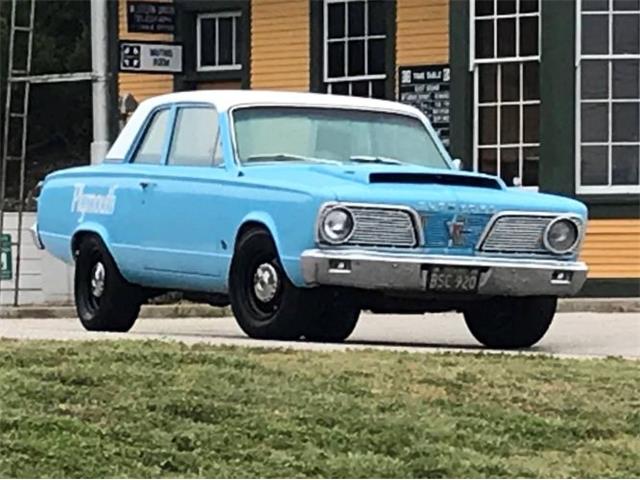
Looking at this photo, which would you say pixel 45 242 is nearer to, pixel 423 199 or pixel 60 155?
pixel 423 199

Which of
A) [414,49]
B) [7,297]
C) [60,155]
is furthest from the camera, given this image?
[60,155]

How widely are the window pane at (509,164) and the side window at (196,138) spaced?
7.88 metres

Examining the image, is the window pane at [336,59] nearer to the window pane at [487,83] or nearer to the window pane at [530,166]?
the window pane at [487,83]

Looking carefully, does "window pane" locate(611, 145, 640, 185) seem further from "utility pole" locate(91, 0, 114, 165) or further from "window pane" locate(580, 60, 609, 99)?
"utility pole" locate(91, 0, 114, 165)

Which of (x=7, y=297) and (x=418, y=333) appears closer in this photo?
(x=418, y=333)

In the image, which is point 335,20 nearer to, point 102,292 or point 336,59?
point 336,59

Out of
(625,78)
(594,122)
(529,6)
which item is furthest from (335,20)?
(625,78)

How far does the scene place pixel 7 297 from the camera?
23.1 metres

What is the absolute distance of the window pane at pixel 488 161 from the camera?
68.2 ft

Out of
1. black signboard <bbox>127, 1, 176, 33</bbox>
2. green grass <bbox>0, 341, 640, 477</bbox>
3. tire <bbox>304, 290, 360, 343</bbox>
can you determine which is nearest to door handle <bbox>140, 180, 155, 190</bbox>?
tire <bbox>304, 290, 360, 343</bbox>

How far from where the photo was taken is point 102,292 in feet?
44.9

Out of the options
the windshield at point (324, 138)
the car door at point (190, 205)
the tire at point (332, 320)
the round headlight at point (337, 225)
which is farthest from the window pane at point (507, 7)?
the round headlight at point (337, 225)

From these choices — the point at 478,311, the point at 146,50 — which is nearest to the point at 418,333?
the point at 478,311

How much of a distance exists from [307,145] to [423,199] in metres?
1.44
